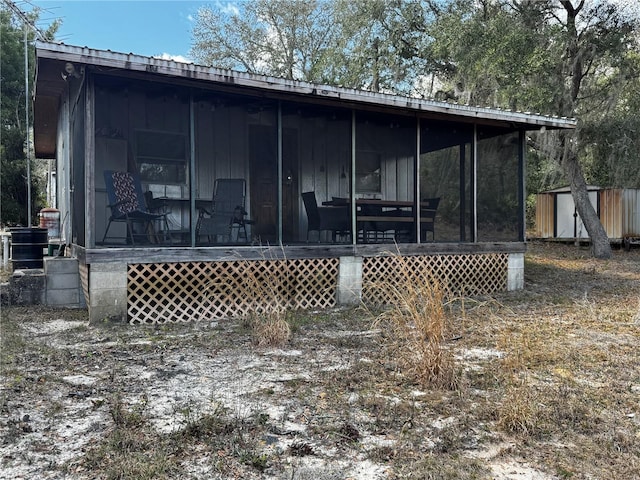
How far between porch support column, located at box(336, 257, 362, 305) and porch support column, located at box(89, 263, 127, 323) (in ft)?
8.31

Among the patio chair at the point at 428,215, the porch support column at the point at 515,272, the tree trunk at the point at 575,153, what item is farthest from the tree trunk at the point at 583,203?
the patio chair at the point at 428,215

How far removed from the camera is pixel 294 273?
20.2 ft

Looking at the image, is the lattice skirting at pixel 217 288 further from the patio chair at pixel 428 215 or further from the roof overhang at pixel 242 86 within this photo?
the roof overhang at pixel 242 86

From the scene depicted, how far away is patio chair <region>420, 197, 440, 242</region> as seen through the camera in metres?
7.05

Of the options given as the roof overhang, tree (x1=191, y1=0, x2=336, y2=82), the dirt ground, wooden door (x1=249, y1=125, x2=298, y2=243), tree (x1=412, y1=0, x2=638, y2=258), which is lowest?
the dirt ground

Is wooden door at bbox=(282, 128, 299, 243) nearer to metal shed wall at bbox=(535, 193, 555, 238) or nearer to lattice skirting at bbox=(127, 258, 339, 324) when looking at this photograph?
lattice skirting at bbox=(127, 258, 339, 324)

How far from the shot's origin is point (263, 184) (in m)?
8.40

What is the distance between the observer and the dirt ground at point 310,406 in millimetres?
2162

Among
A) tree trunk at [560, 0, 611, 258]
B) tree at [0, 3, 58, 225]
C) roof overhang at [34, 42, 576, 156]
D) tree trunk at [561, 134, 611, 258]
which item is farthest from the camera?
tree at [0, 3, 58, 225]

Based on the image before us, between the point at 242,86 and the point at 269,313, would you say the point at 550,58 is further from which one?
the point at 269,313

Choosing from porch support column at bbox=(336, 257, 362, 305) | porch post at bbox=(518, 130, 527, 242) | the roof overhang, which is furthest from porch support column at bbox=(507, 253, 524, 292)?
porch support column at bbox=(336, 257, 362, 305)

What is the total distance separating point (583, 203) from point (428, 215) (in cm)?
659

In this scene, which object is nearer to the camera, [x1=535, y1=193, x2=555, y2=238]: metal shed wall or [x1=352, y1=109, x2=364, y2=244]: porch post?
[x1=352, y1=109, x2=364, y2=244]: porch post

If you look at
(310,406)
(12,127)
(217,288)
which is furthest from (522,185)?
(12,127)
